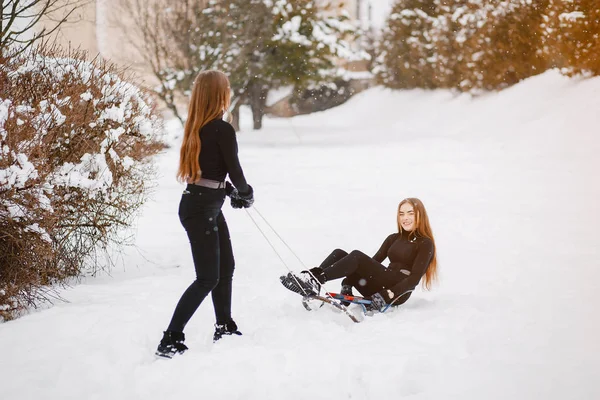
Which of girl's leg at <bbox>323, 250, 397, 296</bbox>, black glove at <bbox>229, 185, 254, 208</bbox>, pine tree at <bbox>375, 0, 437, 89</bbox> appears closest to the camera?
black glove at <bbox>229, 185, 254, 208</bbox>

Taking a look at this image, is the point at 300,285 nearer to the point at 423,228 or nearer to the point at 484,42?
the point at 423,228

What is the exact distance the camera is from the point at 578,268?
6.66 meters

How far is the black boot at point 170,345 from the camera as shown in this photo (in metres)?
4.08

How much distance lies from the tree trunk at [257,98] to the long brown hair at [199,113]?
2613cm

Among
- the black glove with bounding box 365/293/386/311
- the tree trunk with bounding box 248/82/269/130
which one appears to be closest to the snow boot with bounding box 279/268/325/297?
the black glove with bounding box 365/293/386/311

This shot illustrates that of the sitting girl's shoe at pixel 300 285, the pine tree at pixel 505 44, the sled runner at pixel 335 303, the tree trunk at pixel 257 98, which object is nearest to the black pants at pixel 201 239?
the sitting girl's shoe at pixel 300 285

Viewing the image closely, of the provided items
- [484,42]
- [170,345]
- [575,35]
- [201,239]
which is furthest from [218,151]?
[484,42]

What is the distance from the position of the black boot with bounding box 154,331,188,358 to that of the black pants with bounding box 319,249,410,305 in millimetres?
1627

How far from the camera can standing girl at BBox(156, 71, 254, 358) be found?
13.3ft

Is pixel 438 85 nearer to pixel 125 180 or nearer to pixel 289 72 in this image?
pixel 289 72

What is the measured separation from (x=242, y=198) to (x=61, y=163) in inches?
96.0

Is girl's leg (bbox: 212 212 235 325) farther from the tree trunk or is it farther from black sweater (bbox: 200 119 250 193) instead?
the tree trunk

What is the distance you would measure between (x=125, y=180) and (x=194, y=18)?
19246mm

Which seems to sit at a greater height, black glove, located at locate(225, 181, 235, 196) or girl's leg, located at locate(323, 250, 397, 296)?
black glove, located at locate(225, 181, 235, 196)
